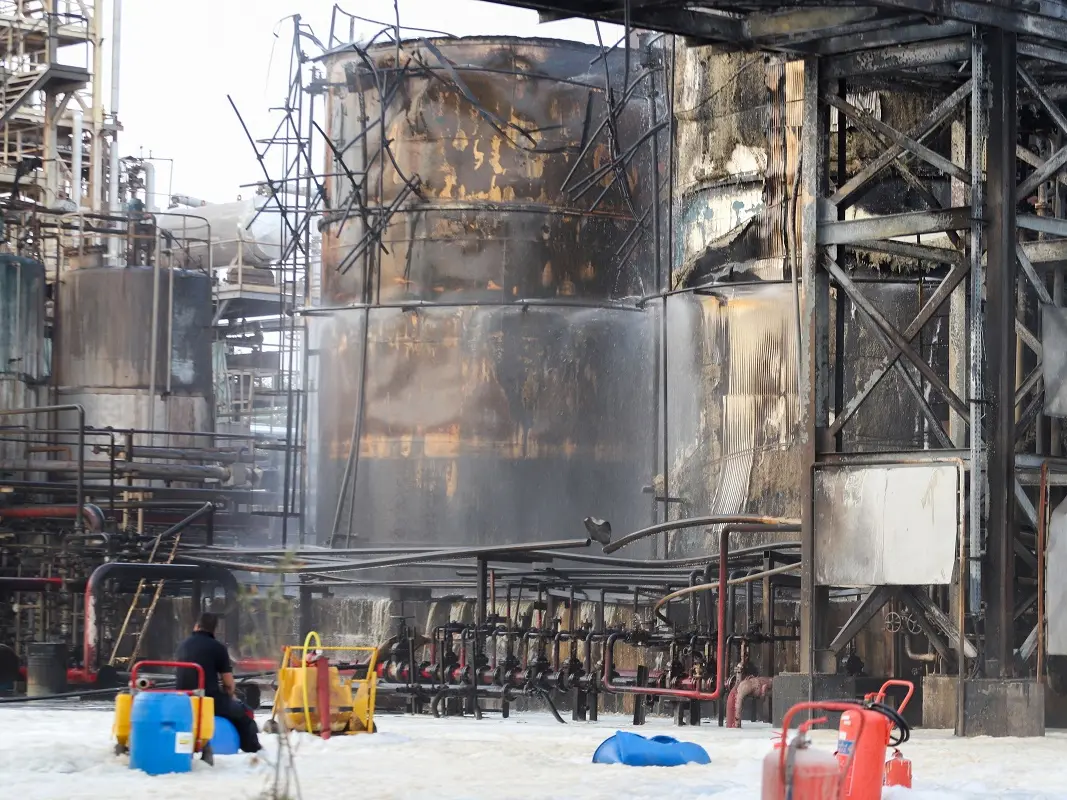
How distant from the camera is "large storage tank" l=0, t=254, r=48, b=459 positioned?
30234 mm

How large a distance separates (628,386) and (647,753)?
16330 millimetres

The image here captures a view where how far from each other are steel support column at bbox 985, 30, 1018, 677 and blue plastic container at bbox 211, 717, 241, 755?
591 cm

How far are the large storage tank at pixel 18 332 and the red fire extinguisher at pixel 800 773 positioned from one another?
23.9 m

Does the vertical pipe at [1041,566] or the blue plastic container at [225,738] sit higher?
the vertical pipe at [1041,566]

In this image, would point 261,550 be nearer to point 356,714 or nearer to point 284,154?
point 356,714

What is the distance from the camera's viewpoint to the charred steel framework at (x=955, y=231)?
1433cm

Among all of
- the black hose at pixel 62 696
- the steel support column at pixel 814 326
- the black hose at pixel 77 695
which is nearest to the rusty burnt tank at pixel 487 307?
the black hose at pixel 77 695

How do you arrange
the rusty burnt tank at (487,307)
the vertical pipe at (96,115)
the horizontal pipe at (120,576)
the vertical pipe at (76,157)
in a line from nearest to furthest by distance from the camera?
the horizontal pipe at (120,576), the rusty burnt tank at (487,307), the vertical pipe at (76,157), the vertical pipe at (96,115)

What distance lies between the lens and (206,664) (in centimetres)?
1231

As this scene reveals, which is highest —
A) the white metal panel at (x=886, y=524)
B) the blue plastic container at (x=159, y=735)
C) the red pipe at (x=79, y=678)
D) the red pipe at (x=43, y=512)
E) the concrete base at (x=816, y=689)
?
the white metal panel at (x=886, y=524)

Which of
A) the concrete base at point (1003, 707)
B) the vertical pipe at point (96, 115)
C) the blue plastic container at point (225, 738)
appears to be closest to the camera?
the blue plastic container at point (225, 738)

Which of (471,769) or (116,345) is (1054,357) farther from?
(116,345)

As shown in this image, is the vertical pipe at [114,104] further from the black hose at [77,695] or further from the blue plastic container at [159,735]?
the blue plastic container at [159,735]

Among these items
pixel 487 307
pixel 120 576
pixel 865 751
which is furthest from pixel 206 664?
pixel 487 307
